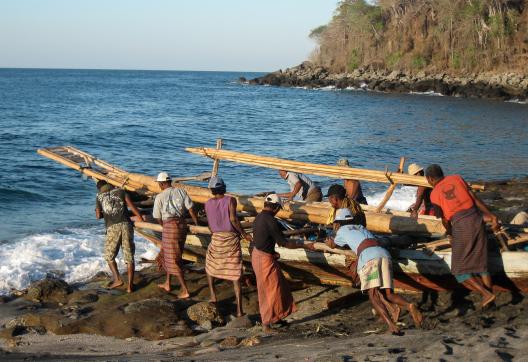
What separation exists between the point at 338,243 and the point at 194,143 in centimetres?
2406

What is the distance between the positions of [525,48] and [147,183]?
51710 mm

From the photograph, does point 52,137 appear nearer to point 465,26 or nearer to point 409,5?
point 465,26

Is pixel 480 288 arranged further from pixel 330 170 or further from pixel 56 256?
pixel 56 256

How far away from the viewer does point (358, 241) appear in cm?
636

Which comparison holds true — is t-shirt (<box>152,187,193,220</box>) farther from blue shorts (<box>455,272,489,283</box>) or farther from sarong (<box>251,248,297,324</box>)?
blue shorts (<box>455,272,489,283</box>)

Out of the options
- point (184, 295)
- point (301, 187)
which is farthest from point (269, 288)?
point (301, 187)

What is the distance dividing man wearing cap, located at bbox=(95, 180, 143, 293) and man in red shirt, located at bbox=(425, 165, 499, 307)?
162 inches

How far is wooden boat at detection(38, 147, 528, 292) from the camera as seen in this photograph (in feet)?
22.6

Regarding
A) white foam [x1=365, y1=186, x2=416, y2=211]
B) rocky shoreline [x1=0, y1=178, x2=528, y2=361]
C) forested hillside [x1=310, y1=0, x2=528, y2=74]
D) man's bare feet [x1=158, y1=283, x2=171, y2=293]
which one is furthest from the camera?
forested hillside [x1=310, y1=0, x2=528, y2=74]

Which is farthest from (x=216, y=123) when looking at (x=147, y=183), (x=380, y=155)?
(x=147, y=183)

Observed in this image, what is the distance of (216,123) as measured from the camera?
3897 cm

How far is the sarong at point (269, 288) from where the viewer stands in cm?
688

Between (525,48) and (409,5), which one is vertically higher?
(409,5)

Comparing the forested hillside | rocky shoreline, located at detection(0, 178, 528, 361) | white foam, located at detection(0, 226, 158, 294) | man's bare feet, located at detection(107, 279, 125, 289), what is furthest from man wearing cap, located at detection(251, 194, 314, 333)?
the forested hillside
